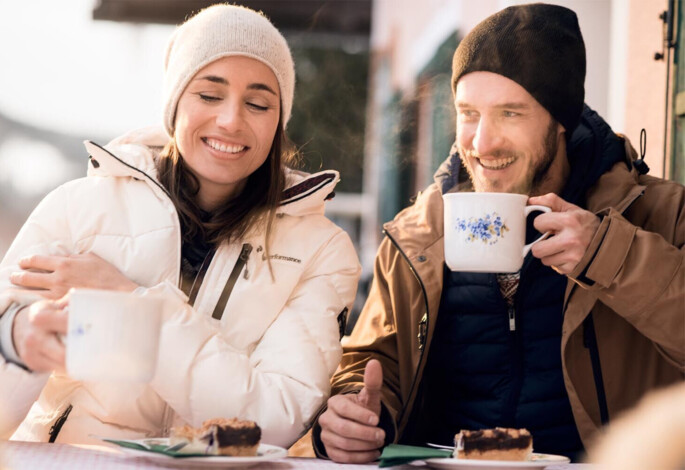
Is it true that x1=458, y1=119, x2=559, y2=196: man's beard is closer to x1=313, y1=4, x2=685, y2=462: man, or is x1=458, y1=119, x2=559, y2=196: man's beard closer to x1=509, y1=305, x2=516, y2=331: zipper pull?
x1=313, y1=4, x2=685, y2=462: man

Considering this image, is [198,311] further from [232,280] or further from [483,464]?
[483,464]

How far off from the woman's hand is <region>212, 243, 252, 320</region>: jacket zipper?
202mm

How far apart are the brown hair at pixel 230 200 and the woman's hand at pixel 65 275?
272 millimetres

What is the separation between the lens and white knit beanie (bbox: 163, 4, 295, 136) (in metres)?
1.99

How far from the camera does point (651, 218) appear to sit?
2.03 meters

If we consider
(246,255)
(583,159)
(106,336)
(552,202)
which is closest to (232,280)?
(246,255)

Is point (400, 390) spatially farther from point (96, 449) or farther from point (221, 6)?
point (221, 6)

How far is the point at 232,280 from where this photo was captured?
1933 millimetres

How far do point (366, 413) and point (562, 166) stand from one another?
937 mm

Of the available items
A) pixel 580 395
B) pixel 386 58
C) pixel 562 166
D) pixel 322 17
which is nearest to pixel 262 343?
pixel 580 395

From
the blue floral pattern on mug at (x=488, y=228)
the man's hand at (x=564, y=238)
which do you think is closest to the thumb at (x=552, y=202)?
the man's hand at (x=564, y=238)

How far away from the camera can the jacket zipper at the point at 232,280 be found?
1.91 meters

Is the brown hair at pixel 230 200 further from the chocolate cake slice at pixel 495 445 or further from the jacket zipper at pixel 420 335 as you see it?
the chocolate cake slice at pixel 495 445

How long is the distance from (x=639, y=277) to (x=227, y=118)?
3.08ft
